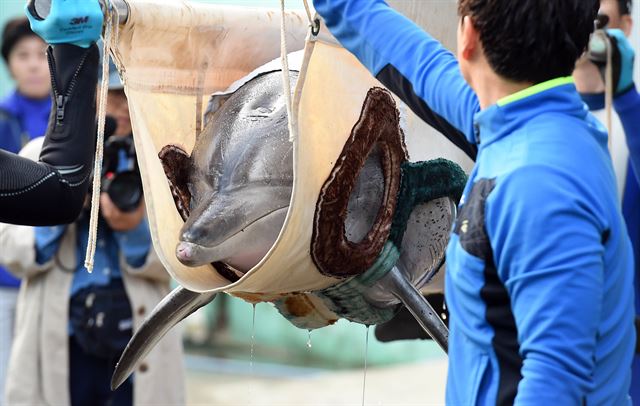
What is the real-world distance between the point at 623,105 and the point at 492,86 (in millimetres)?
1373

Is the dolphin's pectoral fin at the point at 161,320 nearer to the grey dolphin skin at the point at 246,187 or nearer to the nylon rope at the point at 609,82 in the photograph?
the grey dolphin skin at the point at 246,187

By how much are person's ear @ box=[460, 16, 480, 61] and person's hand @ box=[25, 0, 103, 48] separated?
2.57ft

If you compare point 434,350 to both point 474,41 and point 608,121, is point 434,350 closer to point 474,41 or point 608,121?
point 608,121

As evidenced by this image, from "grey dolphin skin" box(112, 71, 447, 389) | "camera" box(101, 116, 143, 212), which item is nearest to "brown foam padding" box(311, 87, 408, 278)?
"grey dolphin skin" box(112, 71, 447, 389)

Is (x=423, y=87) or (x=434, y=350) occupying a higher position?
(x=423, y=87)

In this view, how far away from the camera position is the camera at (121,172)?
3389 mm

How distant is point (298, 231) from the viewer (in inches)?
72.1

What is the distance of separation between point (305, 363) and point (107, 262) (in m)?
3.32

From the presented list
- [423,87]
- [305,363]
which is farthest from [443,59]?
[305,363]

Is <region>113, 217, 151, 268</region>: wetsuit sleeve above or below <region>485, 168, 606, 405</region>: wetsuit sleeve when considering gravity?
below

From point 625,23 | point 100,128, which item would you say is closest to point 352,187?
point 100,128

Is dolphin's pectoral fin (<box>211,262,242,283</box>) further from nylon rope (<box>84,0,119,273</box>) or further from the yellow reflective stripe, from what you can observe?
the yellow reflective stripe

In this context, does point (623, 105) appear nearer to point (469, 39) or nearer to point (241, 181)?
point (241, 181)

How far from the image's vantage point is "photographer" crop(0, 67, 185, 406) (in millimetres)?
3439
